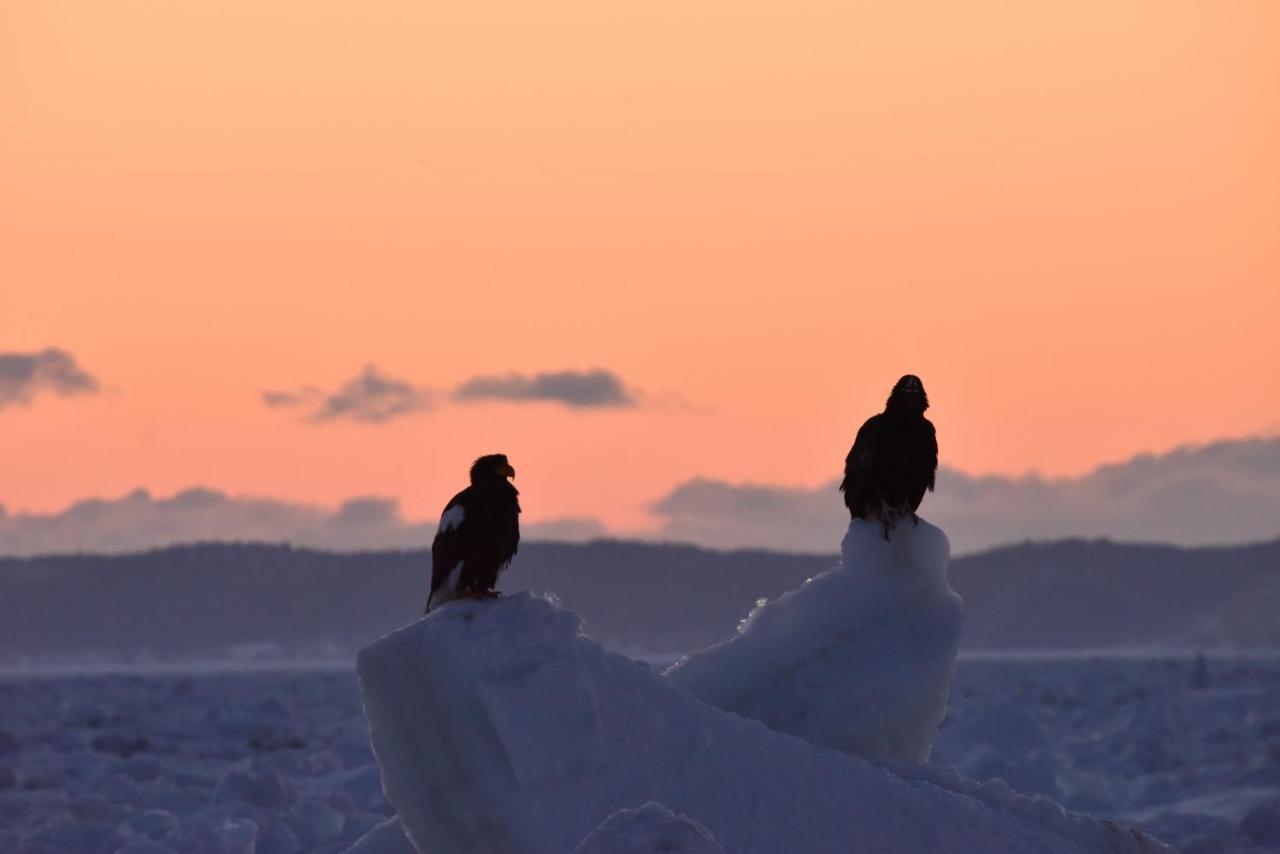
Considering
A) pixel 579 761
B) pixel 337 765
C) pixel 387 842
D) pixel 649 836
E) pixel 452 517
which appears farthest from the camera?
pixel 337 765

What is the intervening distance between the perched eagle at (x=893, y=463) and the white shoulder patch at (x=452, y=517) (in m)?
1.77

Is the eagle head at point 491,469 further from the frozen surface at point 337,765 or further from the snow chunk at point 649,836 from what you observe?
the snow chunk at point 649,836

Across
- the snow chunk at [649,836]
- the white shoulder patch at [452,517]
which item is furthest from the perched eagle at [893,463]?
the snow chunk at [649,836]

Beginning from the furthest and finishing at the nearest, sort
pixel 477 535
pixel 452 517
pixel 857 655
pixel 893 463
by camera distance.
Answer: pixel 893 463, pixel 857 655, pixel 452 517, pixel 477 535

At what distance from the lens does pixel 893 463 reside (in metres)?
9.47

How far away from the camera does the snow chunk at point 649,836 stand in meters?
6.39

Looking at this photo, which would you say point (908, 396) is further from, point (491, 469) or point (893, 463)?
point (491, 469)

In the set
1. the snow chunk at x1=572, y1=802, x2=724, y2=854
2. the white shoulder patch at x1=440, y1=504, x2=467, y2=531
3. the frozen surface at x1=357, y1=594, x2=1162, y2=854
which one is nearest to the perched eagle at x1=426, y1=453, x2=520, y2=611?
the white shoulder patch at x1=440, y1=504, x2=467, y2=531

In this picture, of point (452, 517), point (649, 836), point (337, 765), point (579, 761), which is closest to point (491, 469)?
point (452, 517)

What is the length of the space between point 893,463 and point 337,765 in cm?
1867

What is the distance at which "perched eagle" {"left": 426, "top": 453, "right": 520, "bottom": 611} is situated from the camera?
29.1 feet

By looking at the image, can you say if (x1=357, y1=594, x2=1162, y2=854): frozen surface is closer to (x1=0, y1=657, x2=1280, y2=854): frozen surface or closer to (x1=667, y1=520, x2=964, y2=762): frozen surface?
(x1=0, y1=657, x2=1280, y2=854): frozen surface

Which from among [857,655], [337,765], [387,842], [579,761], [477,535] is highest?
[477,535]

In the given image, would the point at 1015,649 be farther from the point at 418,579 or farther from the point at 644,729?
the point at 644,729
